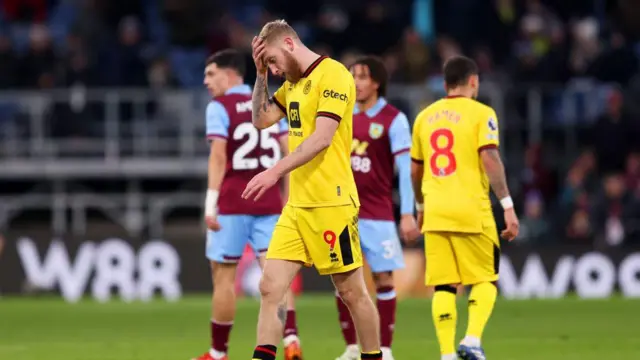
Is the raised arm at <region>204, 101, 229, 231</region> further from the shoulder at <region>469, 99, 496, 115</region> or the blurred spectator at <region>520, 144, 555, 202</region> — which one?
the blurred spectator at <region>520, 144, 555, 202</region>

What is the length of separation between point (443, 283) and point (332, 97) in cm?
234

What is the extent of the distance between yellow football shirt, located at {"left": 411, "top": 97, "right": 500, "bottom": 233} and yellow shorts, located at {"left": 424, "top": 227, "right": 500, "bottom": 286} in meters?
0.10

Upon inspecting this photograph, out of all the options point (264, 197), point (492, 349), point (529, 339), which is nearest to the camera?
point (264, 197)

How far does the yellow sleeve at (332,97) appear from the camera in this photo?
30.1 feet

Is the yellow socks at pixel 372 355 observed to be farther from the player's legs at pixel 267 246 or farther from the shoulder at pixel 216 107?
the shoulder at pixel 216 107

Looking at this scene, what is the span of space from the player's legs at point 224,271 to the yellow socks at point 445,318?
175cm

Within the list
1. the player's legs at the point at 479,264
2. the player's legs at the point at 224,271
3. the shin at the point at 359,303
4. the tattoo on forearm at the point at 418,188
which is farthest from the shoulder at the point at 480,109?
the player's legs at the point at 224,271

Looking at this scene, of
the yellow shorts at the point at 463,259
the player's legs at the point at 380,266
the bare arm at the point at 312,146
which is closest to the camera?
the bare arm at the point at 312,146

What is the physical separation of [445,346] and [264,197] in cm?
206

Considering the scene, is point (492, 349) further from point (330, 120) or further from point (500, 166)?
point (330, 120)

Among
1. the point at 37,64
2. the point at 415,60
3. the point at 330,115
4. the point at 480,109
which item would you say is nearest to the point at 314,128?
the point at 330,115

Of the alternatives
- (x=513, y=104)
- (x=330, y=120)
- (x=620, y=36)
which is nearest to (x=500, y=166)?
(x=330, y=120)

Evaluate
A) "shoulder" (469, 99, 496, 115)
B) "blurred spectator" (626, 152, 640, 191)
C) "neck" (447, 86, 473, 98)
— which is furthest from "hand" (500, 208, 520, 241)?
"blurred spectator" (626, 152, 640, 191)

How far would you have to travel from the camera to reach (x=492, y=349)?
504 inches
